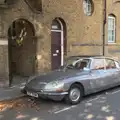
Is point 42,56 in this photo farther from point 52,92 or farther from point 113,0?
point 113,0

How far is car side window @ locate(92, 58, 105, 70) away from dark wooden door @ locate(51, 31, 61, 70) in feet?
16.1

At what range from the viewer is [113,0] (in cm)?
1897

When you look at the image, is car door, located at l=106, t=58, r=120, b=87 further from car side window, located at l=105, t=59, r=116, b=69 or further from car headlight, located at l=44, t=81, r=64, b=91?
car headlight, located at l=44, t=81, r=64, b=91

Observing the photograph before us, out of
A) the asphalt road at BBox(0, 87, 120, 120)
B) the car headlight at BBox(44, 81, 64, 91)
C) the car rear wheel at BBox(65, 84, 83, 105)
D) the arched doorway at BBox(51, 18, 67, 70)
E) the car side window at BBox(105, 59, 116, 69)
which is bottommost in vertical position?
the asphalt road at BBox(0, 87, 120, 120)

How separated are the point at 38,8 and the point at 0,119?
7.88 m

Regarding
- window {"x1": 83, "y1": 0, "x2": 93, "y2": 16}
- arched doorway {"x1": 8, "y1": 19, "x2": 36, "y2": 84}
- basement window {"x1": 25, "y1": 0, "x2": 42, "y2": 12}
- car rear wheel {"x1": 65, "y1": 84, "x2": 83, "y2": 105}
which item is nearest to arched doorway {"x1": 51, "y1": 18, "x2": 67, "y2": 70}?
arched doorway {"x1": 8, "y1": 19, "x2": 36, "y2": 84}

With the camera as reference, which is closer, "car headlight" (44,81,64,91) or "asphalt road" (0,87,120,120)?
"asphalt road" (0,87,120,120)

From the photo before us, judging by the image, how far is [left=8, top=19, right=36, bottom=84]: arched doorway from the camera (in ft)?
44.3

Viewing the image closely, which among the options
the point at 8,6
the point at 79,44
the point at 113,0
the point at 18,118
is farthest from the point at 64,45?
the point at 18,118

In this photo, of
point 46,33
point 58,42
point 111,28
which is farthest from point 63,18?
point 111,28

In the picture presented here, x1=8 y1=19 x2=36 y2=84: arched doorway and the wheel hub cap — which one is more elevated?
x1=8 y1=19 x2=36 y2=84: arched doorway

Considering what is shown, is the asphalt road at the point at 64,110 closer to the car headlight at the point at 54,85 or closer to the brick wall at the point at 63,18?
the car headlight at the point at 54,85

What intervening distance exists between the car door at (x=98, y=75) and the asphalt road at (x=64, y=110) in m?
0.46

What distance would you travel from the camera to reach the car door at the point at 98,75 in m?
9.20
